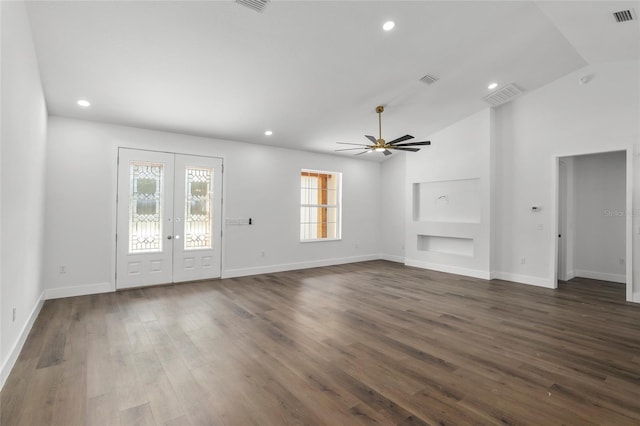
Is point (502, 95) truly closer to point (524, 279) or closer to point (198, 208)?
point (524, 279)

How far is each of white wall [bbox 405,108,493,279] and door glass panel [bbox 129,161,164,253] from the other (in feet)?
17.9

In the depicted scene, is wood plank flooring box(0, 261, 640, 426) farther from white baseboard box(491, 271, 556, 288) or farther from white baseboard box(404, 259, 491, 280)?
white baseboard box(404, 259, 491, 280)

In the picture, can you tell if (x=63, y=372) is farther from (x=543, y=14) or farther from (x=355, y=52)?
(x=543, y=14)

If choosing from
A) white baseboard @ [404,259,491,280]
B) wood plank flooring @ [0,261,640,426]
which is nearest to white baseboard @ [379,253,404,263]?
white baseboard @ [404,259,491,280]

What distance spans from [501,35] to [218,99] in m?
3.90

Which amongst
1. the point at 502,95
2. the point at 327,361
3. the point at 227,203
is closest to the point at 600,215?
the point at 502,95

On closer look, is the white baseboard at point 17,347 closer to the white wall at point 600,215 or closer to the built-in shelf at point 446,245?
the built-in shelf at point 446,245

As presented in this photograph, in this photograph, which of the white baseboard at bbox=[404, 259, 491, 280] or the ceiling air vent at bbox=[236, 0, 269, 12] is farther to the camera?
the white baseboard at bbox=[404, 259, 491, 280]

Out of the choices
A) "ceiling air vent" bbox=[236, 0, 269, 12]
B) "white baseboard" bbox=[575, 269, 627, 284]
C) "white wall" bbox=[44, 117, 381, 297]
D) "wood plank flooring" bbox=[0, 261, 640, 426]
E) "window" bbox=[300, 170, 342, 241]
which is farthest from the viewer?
"window" bbox=[300, 170, 342, 241]

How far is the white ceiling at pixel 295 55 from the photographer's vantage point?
307 cm

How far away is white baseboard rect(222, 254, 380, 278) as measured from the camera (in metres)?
6.28

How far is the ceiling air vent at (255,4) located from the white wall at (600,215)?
682cm

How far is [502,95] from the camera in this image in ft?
18.5

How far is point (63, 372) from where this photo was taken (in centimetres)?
255
